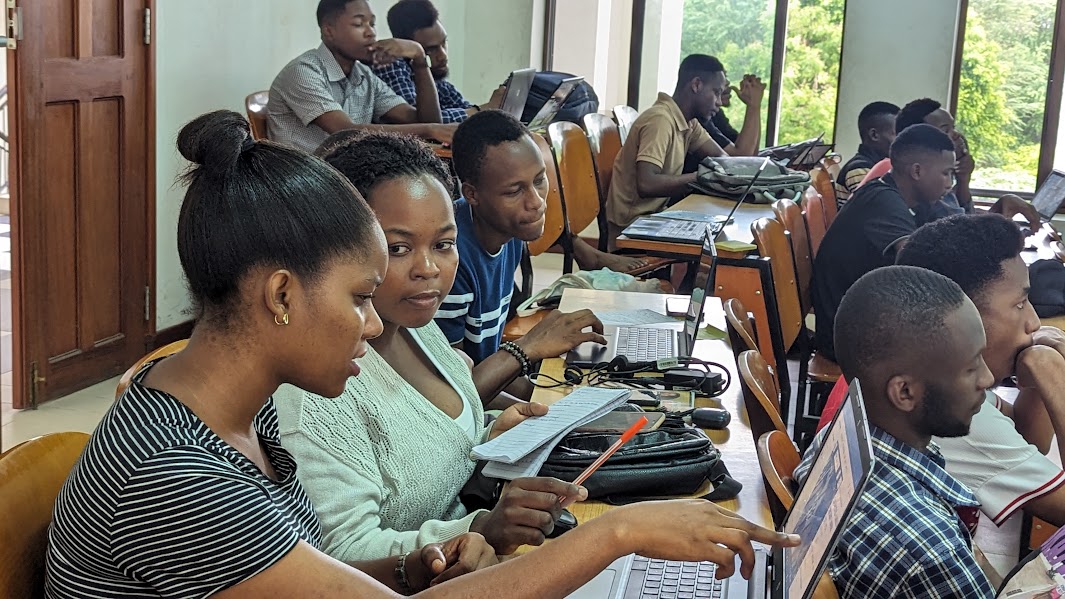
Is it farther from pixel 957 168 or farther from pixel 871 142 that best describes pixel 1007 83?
pixel 957 168

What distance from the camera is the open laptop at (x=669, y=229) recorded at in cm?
385

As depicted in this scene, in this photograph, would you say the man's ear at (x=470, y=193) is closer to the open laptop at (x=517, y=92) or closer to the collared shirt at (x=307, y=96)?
the collared shirt at (x=307, y=96)

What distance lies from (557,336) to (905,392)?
80 centimetres

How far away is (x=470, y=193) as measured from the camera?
2.81 m

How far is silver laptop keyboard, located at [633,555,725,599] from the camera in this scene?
1415 mm

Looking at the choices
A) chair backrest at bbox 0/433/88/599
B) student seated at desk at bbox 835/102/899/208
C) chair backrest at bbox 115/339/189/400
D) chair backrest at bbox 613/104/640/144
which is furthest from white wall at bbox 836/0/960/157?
chair backrest at bbox 0/433/88/599

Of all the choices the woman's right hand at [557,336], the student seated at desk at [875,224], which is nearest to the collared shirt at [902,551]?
the woman's right hand at [557,336]

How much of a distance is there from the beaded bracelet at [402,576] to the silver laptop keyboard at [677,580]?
284 mm

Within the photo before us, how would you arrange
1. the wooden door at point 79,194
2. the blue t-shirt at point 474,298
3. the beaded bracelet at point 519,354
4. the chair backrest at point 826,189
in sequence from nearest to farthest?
the beaded bracelet at point 519,354
the blue t-shirt at point 474,298
the wooden door at point 79,194
the chair backrest at point 826,189

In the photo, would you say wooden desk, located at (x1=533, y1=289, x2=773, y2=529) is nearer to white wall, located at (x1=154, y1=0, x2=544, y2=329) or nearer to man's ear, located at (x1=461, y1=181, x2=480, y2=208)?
man's ear, located at (x1=461, y1=181, x2=480, y2=208)

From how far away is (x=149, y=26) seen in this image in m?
4.06

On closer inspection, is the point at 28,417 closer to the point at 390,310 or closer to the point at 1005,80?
the point at 390,310

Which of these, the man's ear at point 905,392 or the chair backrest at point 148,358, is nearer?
the chair backrest at point 148,358

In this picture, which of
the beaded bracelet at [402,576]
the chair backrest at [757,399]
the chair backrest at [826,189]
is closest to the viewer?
the beaded bracelet at [402,576]
